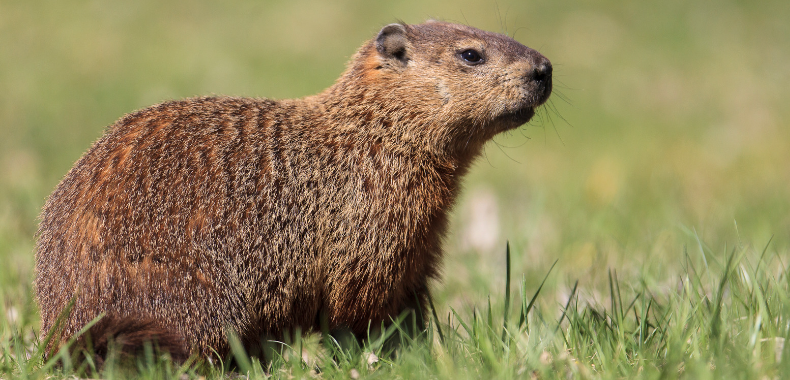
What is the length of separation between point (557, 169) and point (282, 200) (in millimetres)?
6049

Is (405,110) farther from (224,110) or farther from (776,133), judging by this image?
(776,133)

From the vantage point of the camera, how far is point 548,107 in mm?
9430

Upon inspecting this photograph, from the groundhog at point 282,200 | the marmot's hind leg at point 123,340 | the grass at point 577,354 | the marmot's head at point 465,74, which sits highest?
the marmot's head at point 465,74

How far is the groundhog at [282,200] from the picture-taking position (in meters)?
3.82

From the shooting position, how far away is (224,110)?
179 inches

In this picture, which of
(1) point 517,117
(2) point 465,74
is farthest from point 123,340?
(1) point 517,117

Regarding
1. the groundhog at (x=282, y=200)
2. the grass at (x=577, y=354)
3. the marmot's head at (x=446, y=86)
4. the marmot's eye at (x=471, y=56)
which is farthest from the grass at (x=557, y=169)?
the marmot's eye at (x=471, y=56)

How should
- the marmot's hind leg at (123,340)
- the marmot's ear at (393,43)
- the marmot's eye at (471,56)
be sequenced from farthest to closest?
the marmot's ear at (393,43)
the marmot's eye at (471,56)
the marmot's hind leg at (123,340)

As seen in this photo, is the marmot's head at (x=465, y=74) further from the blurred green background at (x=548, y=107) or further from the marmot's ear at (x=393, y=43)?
the blurred green background at (x=548, y=107)

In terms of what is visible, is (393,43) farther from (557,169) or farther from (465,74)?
(557,169)

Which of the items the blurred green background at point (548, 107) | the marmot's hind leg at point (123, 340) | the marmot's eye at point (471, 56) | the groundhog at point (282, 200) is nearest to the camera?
the marmot's hind leg at point (123, 340)

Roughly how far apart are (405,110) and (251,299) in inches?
57.7

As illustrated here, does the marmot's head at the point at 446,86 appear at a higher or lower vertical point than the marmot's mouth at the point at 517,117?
higher

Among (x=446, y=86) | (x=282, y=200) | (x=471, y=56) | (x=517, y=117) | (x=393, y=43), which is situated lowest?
(x=282, y=200)
